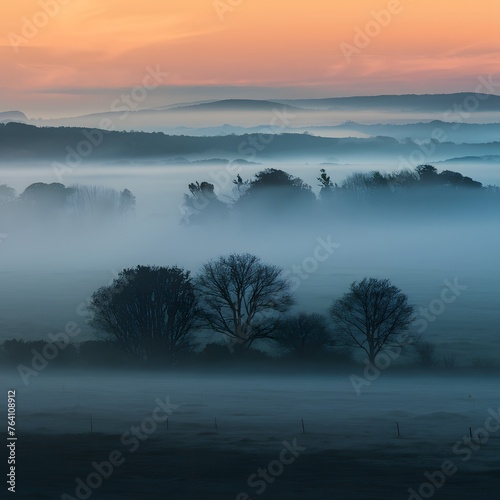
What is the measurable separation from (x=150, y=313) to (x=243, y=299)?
6.57 meters

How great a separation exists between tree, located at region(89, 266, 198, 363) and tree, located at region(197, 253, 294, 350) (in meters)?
1.46

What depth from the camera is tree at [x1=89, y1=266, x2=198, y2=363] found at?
92569 millimetres

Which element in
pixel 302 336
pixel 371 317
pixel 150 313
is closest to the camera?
pixel 302 336

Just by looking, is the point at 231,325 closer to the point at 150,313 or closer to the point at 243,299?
the point at 243,299

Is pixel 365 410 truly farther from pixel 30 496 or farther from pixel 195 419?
pixel 30 496

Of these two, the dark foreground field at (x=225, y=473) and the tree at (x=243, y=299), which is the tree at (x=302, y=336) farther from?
the dark foreground field at (x=225, y=473)

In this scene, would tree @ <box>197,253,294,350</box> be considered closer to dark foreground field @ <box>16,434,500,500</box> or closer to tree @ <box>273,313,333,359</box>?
tree @ <box>273,313,333,359</box>

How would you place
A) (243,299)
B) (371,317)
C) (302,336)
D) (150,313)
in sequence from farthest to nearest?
(243,299)
(150,313)
(371,317)
(302,336)

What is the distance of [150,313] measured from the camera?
95.4 m

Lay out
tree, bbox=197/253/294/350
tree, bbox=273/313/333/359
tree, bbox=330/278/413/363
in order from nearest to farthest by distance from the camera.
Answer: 1. tree, bbox=273/313/333/359
2. tree, bbox=330/278/413/363
3. tree, bbox=197/253/294/350

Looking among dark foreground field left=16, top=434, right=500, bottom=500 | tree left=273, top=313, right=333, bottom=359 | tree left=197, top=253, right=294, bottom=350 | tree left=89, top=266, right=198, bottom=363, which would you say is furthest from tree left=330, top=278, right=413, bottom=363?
dark foreground field left=16, top=434, right=500, bottom=500

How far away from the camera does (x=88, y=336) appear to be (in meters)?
97.2

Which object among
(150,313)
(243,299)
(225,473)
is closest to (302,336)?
(243,299)

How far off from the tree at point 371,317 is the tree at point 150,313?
10302 mm
